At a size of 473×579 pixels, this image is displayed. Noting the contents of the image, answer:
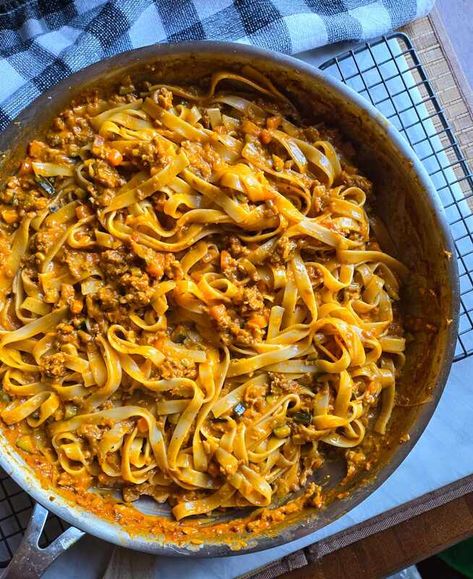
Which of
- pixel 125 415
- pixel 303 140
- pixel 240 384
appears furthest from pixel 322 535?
pixel 303 140

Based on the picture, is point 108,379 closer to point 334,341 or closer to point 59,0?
point 334,341

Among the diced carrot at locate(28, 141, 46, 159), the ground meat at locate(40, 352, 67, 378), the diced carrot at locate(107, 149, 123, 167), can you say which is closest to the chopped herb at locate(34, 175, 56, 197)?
the diced carrot at locate(28, 141, 46, 159)

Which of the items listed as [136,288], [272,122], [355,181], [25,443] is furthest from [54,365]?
[355,181]

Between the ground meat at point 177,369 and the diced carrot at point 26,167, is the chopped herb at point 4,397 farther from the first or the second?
the diced carrot at point 26,167

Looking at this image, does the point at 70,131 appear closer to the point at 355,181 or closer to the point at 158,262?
the point at 158,262

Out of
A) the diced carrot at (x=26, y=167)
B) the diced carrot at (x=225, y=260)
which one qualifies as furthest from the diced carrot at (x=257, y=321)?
the diced carrot at (x=26, y=167)
